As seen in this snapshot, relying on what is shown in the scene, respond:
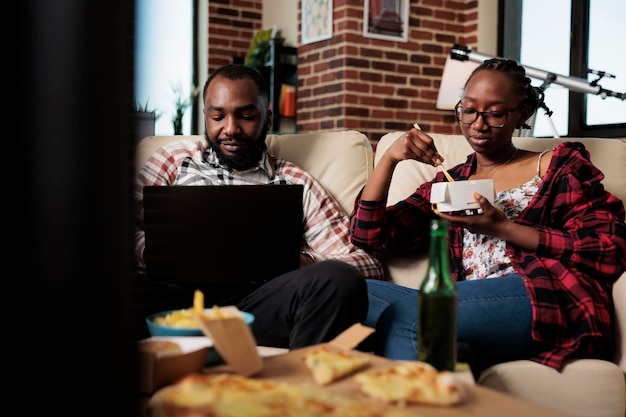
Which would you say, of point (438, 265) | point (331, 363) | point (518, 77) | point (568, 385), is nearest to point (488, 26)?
point (518, 77)

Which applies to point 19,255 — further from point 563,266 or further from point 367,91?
point 367,91

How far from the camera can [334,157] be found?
213 cm

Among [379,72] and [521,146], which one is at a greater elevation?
[379,72]

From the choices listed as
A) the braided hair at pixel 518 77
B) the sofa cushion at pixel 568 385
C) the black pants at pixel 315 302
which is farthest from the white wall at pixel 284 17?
the sofa cushion at pixel 568 385

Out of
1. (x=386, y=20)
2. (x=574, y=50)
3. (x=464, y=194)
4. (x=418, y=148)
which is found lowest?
(x=464, y=194)

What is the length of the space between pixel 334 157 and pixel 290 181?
20cm

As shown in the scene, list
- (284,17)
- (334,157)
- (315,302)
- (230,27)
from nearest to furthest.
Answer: (315,302) < (334,157) < (284,17) < (230,27)

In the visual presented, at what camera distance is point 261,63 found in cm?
497

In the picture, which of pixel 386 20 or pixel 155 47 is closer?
pixel 155 47

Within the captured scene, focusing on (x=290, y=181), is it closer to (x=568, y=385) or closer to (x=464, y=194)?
(x=464, y=194)

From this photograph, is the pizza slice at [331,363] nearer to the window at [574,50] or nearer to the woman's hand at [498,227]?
the woman's hand at [498,227]

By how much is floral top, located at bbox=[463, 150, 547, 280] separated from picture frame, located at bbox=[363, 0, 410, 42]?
9.15ft

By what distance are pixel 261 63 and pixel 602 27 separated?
2.25 metres

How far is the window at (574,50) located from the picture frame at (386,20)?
71cm
